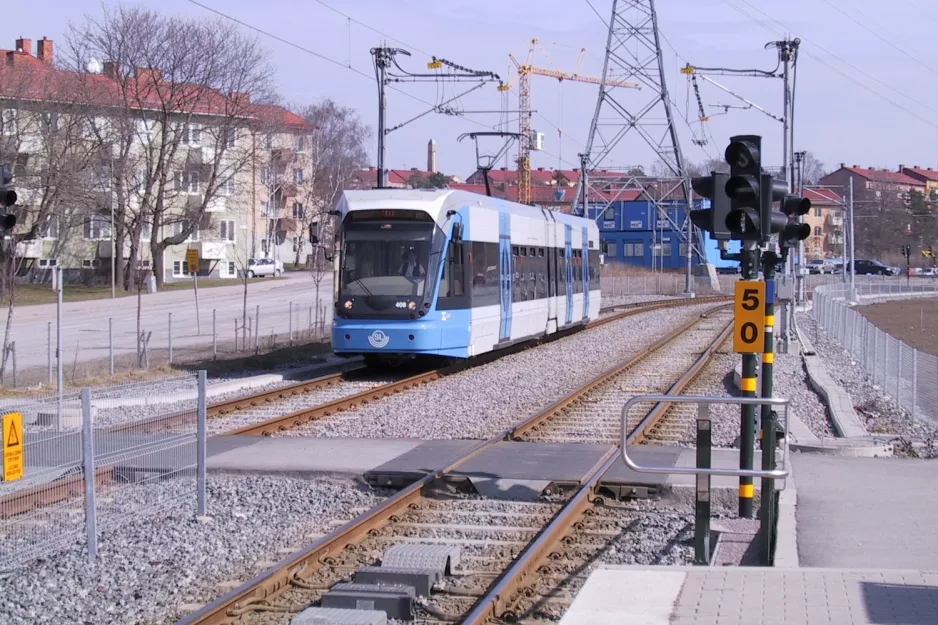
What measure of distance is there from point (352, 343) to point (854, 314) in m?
16.1

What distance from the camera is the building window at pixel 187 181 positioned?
205ft

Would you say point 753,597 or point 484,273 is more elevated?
point 484,273

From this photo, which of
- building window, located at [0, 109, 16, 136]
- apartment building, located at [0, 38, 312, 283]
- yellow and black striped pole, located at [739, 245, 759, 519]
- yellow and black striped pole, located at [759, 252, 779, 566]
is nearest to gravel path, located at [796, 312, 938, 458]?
yellow and black striped pole, located at [759, 252, 779, 566]

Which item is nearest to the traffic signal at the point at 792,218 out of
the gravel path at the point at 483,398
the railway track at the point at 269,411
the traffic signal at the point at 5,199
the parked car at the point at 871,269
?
the gravel path at the point at 483,398

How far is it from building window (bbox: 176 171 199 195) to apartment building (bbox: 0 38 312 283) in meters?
0.13

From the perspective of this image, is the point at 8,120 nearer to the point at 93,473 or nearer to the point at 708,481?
the point at 93,473

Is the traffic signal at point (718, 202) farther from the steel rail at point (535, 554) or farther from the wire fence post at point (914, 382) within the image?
the wire fence post at point (914, 382)

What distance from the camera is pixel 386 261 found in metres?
21.2

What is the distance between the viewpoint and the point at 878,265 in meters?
108

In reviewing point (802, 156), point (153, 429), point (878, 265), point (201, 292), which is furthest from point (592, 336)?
point (878, 265)

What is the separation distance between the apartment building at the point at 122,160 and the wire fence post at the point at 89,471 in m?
35.4

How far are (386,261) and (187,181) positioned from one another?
153 feet

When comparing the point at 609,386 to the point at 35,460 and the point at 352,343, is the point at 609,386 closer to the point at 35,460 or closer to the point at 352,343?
the point at 352,343

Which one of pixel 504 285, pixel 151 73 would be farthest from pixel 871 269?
pixel 504 285
